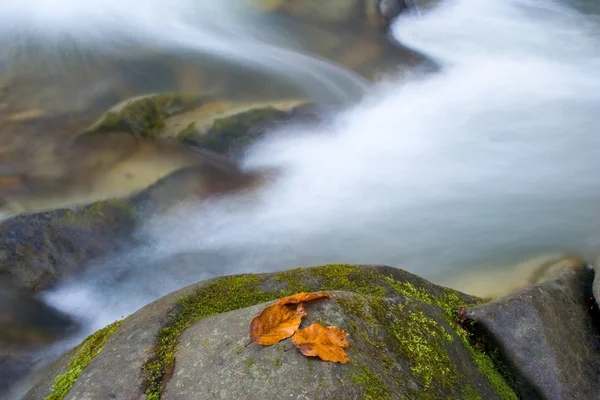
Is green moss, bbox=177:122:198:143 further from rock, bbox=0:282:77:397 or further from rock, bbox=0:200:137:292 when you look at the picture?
rock, bbox=0:282:77:397

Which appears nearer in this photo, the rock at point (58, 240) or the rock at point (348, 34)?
the rock at point (58, 240)

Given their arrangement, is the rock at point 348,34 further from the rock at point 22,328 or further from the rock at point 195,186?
the rock at point 22,328

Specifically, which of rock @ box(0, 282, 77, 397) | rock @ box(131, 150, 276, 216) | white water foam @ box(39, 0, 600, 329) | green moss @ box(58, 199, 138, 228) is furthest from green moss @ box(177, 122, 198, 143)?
rock @ box(0, 282, 77, 397)

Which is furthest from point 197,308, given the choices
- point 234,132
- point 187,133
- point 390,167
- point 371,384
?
point 390,167

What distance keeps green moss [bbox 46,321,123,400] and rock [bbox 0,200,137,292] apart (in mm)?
2326

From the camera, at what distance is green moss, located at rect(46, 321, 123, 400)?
110 inches

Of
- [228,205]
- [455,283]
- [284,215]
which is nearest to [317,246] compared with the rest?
[284,215]

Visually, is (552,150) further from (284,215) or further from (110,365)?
(110,365)

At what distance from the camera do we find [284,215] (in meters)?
6.54

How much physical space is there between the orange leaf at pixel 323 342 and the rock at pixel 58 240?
12.6ft

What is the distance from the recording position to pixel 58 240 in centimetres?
548

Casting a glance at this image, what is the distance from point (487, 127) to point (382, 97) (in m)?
1.72

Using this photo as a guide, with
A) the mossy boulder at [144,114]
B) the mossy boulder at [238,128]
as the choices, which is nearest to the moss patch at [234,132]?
the mossy boulder at [238,128]

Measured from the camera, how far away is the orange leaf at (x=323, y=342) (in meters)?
2.35
